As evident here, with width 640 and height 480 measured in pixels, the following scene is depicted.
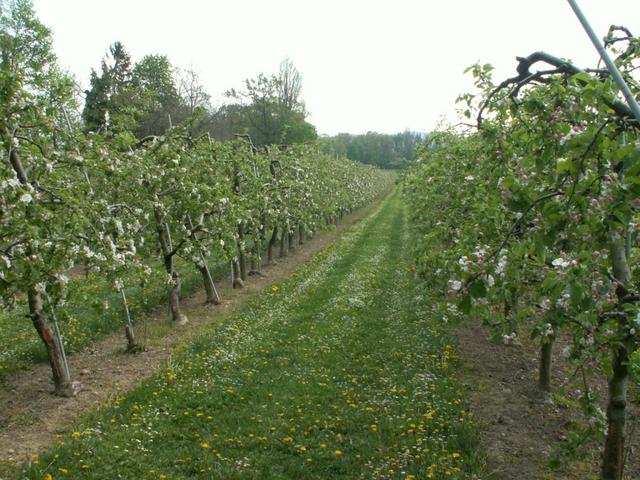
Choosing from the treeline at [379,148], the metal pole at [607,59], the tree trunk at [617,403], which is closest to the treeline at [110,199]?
the metal pole at [607,59]

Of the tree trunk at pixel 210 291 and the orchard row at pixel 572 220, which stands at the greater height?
the orchard row at pixel 572 220

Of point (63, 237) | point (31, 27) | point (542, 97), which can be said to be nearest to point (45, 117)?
point (63, 237)

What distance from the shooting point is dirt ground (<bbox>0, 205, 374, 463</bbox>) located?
6.98 meters

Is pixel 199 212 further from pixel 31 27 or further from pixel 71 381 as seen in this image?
pixel 31 27

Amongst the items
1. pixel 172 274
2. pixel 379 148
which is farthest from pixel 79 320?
pixel 379 148

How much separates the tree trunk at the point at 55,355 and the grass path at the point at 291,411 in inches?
46.5

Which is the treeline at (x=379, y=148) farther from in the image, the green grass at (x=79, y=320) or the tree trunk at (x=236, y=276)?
the green grass at (x=79, y=320)

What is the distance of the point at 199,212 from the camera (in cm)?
1279

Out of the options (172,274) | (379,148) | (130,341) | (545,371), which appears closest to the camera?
(545,371)

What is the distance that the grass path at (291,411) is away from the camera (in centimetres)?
609

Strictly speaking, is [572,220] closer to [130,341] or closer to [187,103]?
[130,341]

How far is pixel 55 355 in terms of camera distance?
8148mm

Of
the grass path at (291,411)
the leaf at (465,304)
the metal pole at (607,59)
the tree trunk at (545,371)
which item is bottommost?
the grass path at (291,411)

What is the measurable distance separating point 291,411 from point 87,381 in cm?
408
